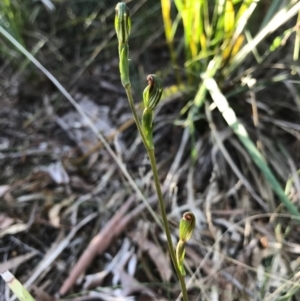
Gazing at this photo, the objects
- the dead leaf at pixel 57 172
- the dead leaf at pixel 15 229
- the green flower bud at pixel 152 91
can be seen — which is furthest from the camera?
the dead leaf at pixel 57 172

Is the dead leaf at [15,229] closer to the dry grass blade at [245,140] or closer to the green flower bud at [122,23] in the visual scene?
the dry grass blade at [245,140]

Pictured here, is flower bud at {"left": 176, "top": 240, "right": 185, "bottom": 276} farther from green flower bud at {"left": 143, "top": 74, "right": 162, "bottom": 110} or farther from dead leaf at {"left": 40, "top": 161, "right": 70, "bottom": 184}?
dead leaf at {"left": 40, "top": 161, "right": 70, "bottom": 184}

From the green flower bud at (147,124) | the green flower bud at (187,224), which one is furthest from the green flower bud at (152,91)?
the green flower bud at (187,224)

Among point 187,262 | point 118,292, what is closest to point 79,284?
point 118,292

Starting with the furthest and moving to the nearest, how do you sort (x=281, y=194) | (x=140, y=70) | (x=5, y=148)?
(x=140, y=70), (x=5, y=148), (x=281, y=194)

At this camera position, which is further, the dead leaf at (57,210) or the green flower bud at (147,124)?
the dead leaf at (57,210)

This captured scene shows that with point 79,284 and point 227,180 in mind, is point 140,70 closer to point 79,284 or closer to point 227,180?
point 227,180

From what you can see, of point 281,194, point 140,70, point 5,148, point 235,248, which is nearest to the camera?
point 281,194

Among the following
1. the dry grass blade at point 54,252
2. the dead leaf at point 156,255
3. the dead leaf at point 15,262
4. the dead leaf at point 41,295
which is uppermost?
the dead leaf at point 15,262
